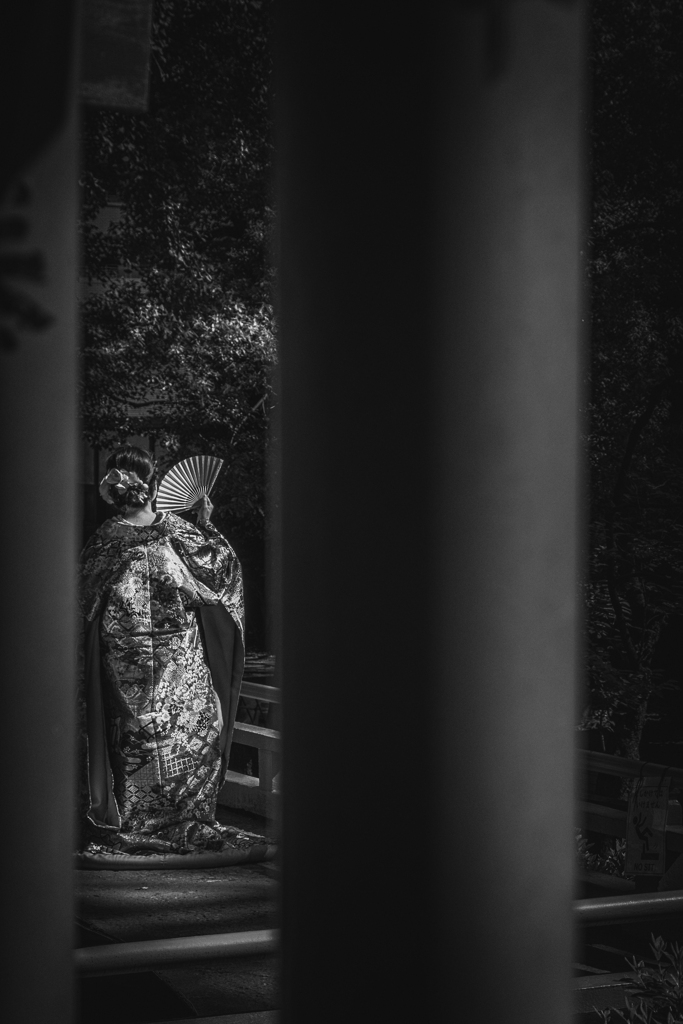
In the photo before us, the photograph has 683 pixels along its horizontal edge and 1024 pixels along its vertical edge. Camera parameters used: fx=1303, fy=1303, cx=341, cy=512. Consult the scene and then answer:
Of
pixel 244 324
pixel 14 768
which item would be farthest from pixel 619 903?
pixel 244 324

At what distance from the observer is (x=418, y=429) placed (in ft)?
4.73

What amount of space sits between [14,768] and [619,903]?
2.33m

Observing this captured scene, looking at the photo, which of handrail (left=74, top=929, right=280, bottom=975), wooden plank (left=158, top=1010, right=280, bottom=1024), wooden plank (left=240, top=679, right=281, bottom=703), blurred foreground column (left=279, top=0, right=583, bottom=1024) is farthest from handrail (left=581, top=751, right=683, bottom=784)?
blurred foreground column (left=279, top=0, right=583, bottom=1024)

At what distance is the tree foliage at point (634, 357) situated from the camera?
6.25m

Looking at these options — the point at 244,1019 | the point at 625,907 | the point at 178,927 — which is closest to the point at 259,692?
the point at 178,927

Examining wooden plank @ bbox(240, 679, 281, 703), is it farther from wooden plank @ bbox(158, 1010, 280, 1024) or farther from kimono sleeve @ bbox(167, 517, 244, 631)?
wooden plank @ bbox(158, 1010, 280, 1024)

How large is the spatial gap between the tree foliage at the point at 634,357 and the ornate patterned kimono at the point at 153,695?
2102 mm

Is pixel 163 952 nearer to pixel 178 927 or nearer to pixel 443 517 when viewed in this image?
pixel 443 517

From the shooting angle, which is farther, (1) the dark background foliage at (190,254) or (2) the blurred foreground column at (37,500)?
(1) the dark background foliage at (190,254)

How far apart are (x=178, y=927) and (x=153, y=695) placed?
55.7 inches

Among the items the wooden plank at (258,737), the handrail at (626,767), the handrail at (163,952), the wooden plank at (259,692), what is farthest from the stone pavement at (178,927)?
the wooden plank at (259,692)

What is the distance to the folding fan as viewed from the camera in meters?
7.68

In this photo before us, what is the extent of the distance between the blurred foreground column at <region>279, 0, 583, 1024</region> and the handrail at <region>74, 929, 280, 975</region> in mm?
1925

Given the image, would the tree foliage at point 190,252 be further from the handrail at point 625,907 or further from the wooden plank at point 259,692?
the handrail at point 625,907
